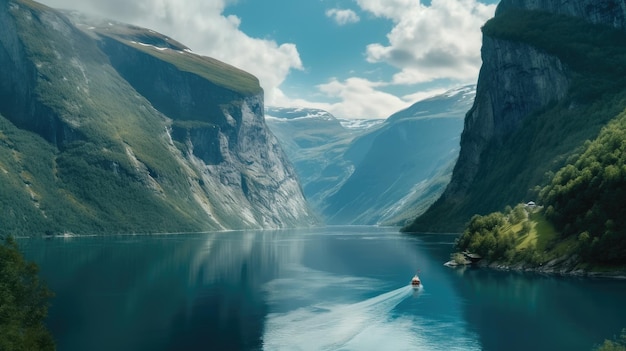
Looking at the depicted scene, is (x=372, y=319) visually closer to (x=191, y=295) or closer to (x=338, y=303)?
(x=338, y=303)

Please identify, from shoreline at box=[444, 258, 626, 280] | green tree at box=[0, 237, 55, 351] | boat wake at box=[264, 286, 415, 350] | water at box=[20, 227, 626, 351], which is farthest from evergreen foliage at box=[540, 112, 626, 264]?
green tree at box=[0, 237, 55, 351]

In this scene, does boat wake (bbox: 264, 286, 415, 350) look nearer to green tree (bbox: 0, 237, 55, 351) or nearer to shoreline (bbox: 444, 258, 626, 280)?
green tree (bbox: 0, 237, 55, 351)

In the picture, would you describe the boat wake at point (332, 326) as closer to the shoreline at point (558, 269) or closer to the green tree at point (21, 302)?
the green tree at point (21, 302)

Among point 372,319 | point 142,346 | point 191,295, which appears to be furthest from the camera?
point 191,295

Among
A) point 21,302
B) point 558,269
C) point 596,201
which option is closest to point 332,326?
point 21,302

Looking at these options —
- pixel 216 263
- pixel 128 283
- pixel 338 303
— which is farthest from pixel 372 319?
pixel 216 263

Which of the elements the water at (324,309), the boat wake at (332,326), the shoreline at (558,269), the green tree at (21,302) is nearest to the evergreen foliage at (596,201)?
the shoreline at (558,269)
